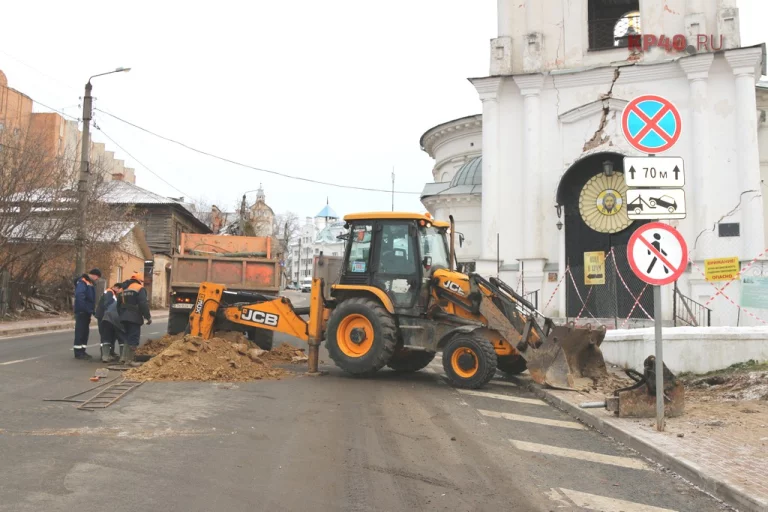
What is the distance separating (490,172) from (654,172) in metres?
14.3

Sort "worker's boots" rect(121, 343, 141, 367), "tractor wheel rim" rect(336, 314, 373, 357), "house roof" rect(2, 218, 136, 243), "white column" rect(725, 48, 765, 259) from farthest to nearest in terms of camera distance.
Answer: "house roof" rect(2, 218, 136, 243) < "white column" rect(725, 48, 765, 259) < "worker's boots" rect(121, 343, 141, 367) < "tractor wheel rim" rect(336, 314, 373, 357)

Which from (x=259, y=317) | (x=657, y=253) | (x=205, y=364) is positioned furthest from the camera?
(x=259, y=317)

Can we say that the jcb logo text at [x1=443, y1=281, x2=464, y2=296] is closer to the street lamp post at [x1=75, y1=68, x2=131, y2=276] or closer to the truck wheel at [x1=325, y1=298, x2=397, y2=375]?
the truck wheel at [x1=325, y1=298, x2=397, y2=375]

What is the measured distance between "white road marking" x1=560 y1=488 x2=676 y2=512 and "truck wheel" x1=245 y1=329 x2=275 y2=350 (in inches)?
391

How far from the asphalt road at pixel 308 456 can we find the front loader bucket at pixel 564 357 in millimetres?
756

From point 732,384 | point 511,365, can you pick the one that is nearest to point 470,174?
point 511,365

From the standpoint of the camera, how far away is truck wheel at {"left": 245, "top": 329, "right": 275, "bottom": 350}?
14.3m

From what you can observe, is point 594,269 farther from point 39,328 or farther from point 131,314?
point 39,328

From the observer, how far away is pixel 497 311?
1063 cm

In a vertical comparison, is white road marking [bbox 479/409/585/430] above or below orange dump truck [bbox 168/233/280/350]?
below

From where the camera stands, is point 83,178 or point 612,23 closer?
point 612,23

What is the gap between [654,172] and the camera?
743 cm

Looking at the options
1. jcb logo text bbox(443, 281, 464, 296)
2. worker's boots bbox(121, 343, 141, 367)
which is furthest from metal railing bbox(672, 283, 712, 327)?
worker's boots bbox(121, 343, 141, 367)

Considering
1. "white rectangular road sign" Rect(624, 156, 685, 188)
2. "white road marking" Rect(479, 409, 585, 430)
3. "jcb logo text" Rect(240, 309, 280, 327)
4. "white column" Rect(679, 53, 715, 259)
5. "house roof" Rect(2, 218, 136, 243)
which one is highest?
"white column" Rect(679, 53, 715, 259)
